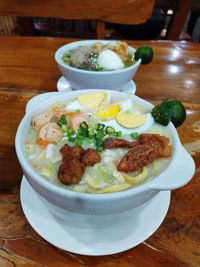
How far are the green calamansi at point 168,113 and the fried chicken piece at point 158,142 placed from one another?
6 centimetres

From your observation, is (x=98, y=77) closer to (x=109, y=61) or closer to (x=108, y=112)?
(x=109, y=61)

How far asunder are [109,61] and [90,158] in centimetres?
59

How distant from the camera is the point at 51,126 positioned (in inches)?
29.4

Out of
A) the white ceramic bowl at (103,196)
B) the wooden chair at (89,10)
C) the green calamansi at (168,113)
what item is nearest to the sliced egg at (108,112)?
the green calamansi at (168,113)

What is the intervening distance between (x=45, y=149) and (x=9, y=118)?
1.25 feet

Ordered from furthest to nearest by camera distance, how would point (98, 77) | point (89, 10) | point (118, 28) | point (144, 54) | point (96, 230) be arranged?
point (118, 28)
point (89, 10)
point (144, 54)
point (98, 77)
point (96, 230)

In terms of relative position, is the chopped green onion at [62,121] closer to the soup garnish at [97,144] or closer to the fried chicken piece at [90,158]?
the soup garnish at [97,144]

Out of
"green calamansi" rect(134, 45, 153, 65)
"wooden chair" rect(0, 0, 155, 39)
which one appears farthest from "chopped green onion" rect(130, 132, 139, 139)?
"wooden chair" rect(0, 0, 155, 39)

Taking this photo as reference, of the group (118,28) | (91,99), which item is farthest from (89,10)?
(91,99)

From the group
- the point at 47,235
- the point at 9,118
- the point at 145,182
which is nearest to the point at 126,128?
the point at 145,182

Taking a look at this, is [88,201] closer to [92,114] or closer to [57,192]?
[57,192]

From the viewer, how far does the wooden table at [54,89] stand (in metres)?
0.63

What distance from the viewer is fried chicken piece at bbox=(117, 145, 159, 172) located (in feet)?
2.14

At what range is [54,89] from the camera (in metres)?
1.21
